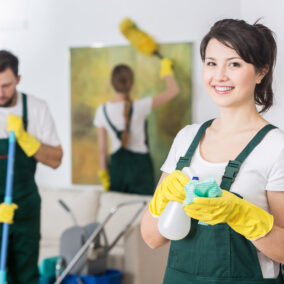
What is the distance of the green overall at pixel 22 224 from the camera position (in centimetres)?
235

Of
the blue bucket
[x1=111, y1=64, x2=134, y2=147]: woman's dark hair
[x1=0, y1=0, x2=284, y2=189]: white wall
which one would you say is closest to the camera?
the blue bucket

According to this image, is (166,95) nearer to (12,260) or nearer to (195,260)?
(12,260)

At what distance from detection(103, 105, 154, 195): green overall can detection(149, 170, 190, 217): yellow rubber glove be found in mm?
2511

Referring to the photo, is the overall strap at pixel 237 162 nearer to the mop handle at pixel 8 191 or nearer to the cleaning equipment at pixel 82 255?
the mop handle at pixel 8 191

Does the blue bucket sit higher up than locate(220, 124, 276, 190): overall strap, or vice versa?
locate(220, 124, 276, 190): overall strap

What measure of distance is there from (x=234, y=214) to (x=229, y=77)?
12.2 inches

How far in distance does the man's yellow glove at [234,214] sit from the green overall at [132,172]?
8.69 ft

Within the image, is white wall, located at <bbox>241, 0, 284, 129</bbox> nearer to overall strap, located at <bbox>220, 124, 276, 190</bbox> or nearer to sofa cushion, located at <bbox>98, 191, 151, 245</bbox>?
overall strap, located at <bbox>220, 124, 276, 190</bbox>

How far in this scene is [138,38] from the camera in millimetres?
3787

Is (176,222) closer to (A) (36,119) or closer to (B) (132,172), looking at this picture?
(A) (36,119)

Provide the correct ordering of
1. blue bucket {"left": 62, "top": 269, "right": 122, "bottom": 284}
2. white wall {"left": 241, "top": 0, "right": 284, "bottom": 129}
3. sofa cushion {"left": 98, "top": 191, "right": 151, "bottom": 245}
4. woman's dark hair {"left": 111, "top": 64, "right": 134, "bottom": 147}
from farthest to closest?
woman's dark hair {"left": 111, "top": 64, "right": 134, "bottom": 147} < sofa cushion {"left": 98, "top": 191, "right": 151, "bottom": 245} < blue bucket {"left": 62, "top": 269, "right": 122, "bottom": 284} < white wall {"left": 241, "top": 0, "right": 284, "bottom": 129}

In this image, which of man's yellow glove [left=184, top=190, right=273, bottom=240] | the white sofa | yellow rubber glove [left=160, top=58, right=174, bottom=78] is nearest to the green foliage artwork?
yellow rubber glove [left=160, top=58, right=174, bottom=78]

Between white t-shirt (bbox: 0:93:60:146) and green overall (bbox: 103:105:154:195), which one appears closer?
white t-shirt (bbox: 0:93:60:146)

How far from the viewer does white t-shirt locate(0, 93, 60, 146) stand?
91.7 inches
